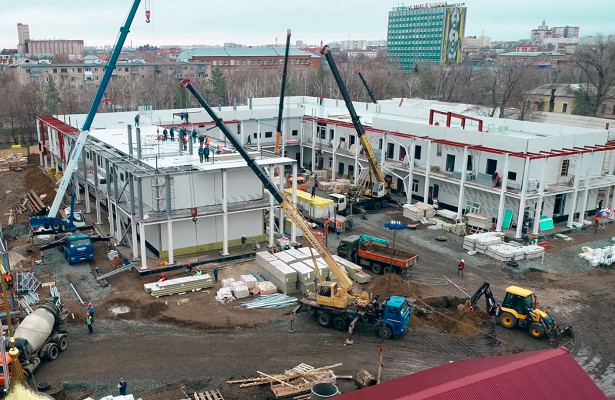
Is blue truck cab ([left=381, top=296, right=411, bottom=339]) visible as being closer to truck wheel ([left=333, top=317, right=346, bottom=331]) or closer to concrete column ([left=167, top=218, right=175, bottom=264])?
truck wheel ([left=333, top=317, right=346, bottom=331])

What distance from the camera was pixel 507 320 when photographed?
75.8 ft

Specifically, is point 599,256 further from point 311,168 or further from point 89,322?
point 311,168

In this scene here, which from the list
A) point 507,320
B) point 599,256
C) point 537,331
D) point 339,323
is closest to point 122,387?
point 339,323

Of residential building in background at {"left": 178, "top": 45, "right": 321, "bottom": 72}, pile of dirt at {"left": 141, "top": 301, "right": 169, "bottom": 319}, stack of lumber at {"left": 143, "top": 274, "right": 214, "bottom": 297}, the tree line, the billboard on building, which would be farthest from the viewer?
the billboard on building

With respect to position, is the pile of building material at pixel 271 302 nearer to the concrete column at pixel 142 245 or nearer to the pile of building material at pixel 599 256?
the concrete column at pixel 142 245

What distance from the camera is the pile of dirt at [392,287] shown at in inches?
1014

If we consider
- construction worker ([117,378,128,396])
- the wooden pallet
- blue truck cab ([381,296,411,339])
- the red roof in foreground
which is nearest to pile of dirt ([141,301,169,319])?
construction worker ([117,378,128,396])

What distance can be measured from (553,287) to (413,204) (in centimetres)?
1402

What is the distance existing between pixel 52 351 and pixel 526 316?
18.9 metres

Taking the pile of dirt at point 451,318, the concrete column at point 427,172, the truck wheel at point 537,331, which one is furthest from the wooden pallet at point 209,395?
the concrete column at point 427,172

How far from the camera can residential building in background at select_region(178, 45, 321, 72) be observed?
11881cm

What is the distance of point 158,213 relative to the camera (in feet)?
93.8

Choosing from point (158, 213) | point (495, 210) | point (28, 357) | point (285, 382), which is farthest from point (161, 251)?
point (495, 210)

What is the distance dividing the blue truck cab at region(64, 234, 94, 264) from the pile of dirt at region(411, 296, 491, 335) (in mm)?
17549
